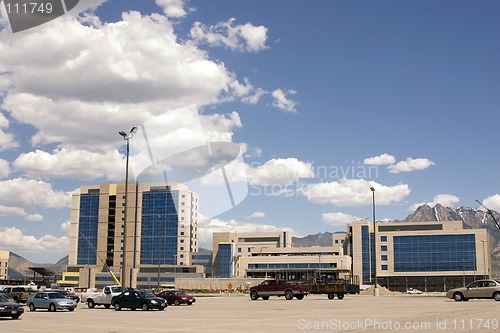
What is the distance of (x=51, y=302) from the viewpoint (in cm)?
3769

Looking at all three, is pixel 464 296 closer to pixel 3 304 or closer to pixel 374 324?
pixel 374 324

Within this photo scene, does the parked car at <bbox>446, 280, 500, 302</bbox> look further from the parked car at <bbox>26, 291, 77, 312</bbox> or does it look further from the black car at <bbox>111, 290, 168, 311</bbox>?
the parked car at <bbox>26, 291, 77, 312</bbox>

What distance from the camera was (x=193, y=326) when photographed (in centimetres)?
2277

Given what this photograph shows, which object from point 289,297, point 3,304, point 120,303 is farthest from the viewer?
point 289,297

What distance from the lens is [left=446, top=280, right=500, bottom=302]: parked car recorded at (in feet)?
134

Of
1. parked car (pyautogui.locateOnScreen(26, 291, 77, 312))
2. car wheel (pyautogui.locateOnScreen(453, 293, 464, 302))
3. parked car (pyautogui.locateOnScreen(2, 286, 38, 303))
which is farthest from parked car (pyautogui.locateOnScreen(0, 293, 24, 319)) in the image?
car wheel (pyautogui.locateOnScreen(453, 293, 464, 302))

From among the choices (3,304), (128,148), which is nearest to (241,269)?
(128,148)

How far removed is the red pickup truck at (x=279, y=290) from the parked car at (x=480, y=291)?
14122 millimetres

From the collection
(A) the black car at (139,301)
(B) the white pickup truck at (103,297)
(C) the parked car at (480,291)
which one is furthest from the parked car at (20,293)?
(C) the parked car at (480,291)

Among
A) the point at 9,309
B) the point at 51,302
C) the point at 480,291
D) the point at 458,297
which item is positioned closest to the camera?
the point at 9,309

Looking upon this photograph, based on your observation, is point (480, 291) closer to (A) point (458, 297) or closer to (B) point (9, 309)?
(A) point (458, 297)

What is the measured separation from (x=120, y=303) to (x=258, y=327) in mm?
18498

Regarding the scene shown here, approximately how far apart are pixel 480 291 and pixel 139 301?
23359mm

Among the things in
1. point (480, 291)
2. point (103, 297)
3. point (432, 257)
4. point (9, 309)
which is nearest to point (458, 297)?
point (480, 291)
